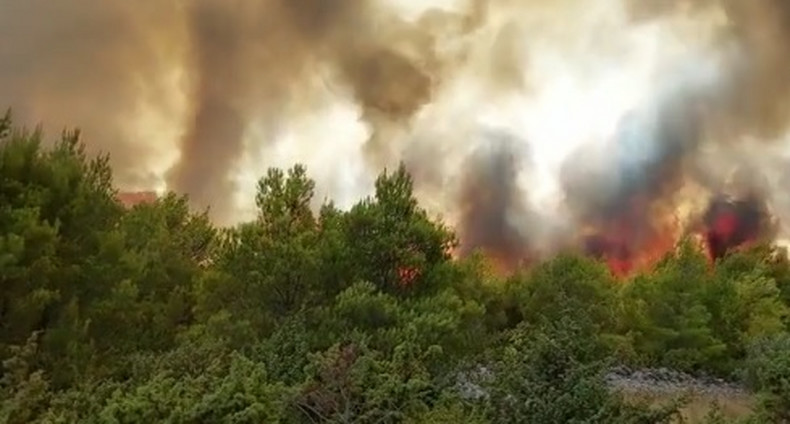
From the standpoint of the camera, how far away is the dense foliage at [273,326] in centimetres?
968

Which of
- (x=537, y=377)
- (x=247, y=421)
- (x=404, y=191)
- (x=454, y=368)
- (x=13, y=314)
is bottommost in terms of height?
(x=247, y=421)

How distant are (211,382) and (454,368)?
4738mm

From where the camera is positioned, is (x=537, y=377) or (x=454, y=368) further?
(x=454, y=368)

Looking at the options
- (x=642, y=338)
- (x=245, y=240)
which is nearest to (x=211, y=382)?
(x=245, y=240)

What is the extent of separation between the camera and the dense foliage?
31.8 ft

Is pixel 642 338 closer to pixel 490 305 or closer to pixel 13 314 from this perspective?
pixel 490 305

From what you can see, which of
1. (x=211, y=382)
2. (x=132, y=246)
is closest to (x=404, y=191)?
(x=132, y=246)

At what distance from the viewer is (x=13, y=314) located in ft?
55.5

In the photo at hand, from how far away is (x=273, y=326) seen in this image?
21219 mm

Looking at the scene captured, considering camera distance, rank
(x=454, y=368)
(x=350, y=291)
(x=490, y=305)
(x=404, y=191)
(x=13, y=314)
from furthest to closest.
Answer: (x=490, y=305)
(x=404, y=191)
(x=350, y=291)
(x=13, y=314)
(x=454, y=368)

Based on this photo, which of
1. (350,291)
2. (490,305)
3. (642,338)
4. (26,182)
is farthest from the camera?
(490,305)

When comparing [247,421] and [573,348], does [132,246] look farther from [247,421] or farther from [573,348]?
[573,348]

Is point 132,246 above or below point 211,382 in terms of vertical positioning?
above

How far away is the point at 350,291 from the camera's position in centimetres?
2034
